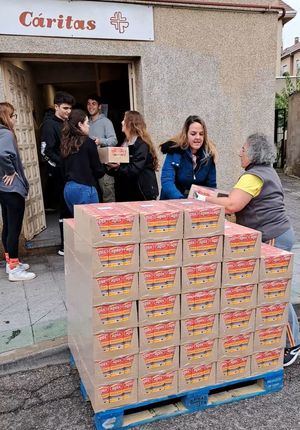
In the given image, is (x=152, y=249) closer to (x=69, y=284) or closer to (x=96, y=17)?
(x=69, y=284)

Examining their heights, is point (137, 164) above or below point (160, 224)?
above

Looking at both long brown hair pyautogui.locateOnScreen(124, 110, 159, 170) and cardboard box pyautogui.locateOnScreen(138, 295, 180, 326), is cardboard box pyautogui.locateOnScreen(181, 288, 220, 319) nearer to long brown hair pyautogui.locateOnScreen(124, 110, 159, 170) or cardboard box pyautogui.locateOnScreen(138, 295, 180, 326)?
cardboard box pyautogui.locateOnScreen(138, 295, 180, 326)

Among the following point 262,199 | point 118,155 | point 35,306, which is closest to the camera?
point 262,199

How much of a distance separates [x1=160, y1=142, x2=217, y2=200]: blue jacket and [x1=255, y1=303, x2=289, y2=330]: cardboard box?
52.6 inches

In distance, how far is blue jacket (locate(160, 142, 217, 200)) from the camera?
11.9 ft

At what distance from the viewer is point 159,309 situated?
7.82 feet

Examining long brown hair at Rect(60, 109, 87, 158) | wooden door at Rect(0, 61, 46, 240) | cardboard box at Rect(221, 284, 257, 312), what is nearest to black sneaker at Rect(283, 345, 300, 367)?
cardboard box at Rect(221, 284, 257, 312)

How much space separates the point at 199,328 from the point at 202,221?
2.26 feet

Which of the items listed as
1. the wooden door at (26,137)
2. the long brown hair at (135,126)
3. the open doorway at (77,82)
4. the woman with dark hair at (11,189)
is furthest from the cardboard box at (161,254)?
the open doorway at (77,82)

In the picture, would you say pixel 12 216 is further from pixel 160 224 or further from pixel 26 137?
pixel 160 224

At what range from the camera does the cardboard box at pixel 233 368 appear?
2.58m

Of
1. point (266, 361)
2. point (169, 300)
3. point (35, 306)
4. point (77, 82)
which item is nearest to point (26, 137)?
point (35, 306)

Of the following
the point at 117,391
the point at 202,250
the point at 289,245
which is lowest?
the point at 117,391

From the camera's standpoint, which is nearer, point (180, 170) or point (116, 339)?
point (116, 339)
